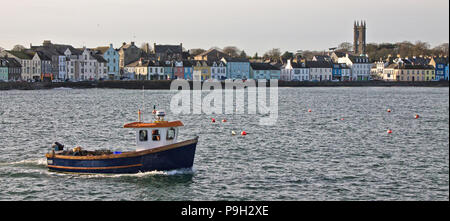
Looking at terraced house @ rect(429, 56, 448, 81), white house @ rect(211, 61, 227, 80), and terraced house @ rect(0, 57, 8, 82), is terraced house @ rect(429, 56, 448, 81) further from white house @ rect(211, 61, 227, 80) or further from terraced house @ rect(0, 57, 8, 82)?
terraced house @ rect(0, 57, 8, 82)

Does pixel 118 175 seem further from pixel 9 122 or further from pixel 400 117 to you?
pixel 400 117

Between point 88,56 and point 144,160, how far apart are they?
13203cm

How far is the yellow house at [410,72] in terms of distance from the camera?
18225 centimetres

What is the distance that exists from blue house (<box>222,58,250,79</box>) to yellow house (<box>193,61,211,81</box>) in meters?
6.91

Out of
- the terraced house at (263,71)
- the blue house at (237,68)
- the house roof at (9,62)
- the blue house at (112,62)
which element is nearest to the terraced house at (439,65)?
the terraced house at (263,71)

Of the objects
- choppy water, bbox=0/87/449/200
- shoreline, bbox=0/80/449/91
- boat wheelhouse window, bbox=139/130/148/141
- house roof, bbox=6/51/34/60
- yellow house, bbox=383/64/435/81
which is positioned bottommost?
choppy water, bbox=0/87/449/200

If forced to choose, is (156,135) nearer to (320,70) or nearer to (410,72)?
(320,70)

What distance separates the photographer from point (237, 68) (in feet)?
573

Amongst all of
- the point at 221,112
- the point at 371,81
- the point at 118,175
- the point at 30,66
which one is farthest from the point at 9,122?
the point at 371,81

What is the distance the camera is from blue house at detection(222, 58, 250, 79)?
571 feet

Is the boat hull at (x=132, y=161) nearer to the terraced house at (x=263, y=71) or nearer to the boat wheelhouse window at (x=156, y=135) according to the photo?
the boat wheelhouse window at (x=156, y=135)

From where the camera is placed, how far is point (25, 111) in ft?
245

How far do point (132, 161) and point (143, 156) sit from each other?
0.57 metres

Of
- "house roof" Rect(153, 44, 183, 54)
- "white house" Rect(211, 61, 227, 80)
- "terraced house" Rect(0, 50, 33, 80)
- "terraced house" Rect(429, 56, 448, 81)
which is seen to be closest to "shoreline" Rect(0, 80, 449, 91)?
"terraced house" Rect(429, 56, 448, 81)
